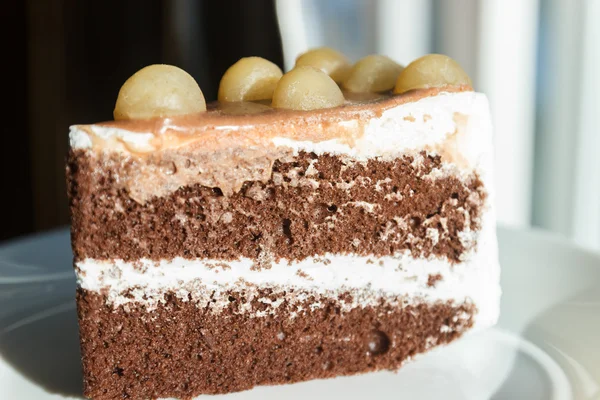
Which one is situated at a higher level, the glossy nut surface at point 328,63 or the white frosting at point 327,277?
the glossy nut surface at point 328,63

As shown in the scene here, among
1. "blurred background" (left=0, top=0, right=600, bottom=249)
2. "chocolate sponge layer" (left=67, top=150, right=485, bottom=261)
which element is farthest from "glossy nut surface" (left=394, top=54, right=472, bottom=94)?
"blurred background" (left=0, top=0, right=600, bottom=249)

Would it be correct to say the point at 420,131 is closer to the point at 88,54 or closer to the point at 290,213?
the point at 290,213

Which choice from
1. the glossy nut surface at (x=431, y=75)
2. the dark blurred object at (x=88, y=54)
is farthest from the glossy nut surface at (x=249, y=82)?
the dark blurred object at (x=88, y=54)

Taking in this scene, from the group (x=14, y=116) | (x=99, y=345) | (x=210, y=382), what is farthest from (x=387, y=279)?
(x=14, y=116)

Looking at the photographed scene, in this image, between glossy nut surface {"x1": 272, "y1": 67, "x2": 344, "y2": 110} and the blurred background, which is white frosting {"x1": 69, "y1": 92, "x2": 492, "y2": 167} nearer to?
glossy nut surface {"x1": 272, "y1": 67, "x2": 344, "y2": 110}

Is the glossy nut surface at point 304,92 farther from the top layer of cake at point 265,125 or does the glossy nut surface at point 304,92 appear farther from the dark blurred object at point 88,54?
the dark blurred object at point 88,54

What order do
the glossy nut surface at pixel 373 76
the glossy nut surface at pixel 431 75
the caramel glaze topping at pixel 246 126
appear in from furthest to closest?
the glossy nut surface at pixel 373 76
the glossy nut surface at pixel 431 75
the caramel glaze topping at pixel 246 126

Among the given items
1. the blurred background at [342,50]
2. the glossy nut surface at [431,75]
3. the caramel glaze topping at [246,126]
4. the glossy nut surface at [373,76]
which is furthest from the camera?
the blurred background at [342,50]

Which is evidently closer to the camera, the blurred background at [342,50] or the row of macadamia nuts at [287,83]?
the row of macadamia nuts at [287,83]
